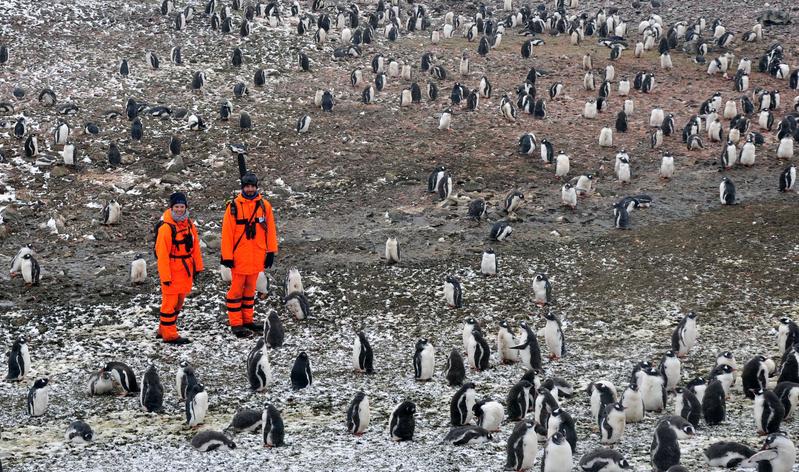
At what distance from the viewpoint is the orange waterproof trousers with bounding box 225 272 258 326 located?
12.7m

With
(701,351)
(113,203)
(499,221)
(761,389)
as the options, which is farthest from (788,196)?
(113,203)

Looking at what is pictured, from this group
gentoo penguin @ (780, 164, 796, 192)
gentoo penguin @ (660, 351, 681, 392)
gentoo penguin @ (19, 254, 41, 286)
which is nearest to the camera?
gentoo penguin @ (660, 351, 681, 392)

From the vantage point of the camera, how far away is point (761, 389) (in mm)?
10391

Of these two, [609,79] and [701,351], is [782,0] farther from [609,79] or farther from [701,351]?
[701,351]

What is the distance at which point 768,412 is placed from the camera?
9352 millimetres

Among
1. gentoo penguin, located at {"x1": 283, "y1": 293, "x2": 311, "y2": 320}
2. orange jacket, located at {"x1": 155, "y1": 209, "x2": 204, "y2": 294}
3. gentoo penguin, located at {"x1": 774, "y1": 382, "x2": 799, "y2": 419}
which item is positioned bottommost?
gentoo penguin, located at {"x1": 283, "y1": 293, "x2": 311, "y2": 320}

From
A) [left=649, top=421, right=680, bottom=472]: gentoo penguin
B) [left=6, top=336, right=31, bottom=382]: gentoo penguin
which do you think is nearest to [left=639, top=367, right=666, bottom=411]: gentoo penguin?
[left=649, top=421, right=680, bottom=472]: gentoo penguin

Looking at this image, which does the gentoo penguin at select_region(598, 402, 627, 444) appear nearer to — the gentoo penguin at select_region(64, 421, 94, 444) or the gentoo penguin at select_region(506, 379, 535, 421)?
the gentoo penguin at select_region(506, 379, 535, 421)

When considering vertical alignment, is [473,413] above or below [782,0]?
below

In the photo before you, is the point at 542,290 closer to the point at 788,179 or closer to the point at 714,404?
the point at 714,404

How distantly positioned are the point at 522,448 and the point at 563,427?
0.55m

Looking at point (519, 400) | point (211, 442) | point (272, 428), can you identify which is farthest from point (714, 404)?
point (211, 442)

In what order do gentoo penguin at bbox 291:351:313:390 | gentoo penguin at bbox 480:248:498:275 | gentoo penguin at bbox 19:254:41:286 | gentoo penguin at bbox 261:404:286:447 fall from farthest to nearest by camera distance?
1. gentoo penguin at bbox 480:248:498:275
2. gentoo penguin at bbox 19:254:41:286
3. gentoo penguin at bbox 291:351:313:390
4. gentoo penguin at bbox 261:404:286:447

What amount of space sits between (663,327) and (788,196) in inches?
230
